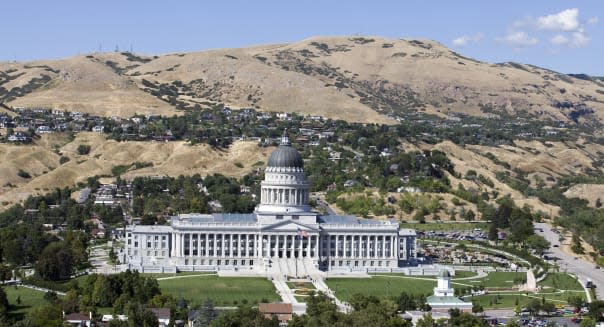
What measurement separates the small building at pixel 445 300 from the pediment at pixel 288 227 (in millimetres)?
35081

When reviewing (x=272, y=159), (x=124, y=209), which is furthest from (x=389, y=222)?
(x=124, y=209)

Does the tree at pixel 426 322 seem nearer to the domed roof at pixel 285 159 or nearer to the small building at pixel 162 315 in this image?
the small building at pixel 162 315

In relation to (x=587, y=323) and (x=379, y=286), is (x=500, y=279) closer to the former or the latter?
(x=379, y=286)

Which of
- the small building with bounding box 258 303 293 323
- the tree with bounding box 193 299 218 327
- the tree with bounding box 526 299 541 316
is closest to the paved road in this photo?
the tree with bounding box 526 299 541 316

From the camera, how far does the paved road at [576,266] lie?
→ 130 metres

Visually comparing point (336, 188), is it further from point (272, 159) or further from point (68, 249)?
point (68, 249)

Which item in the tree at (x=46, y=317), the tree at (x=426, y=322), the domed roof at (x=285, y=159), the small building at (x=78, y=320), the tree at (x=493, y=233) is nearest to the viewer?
the tree at (x=46, y=317)

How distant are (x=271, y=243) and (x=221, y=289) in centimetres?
2517

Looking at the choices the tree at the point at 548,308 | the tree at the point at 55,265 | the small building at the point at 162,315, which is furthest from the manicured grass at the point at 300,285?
the tree at the point at 548,308

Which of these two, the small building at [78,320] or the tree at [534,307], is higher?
the tree at [534,307]

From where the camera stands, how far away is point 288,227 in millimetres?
144000

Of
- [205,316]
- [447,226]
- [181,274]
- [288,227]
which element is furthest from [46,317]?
[447,226]

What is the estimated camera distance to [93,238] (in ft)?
529

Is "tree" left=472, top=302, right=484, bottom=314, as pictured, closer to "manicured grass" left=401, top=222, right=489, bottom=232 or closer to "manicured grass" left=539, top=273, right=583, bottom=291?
"manicured grass" left=539, top=273, right=583, bottom=291
